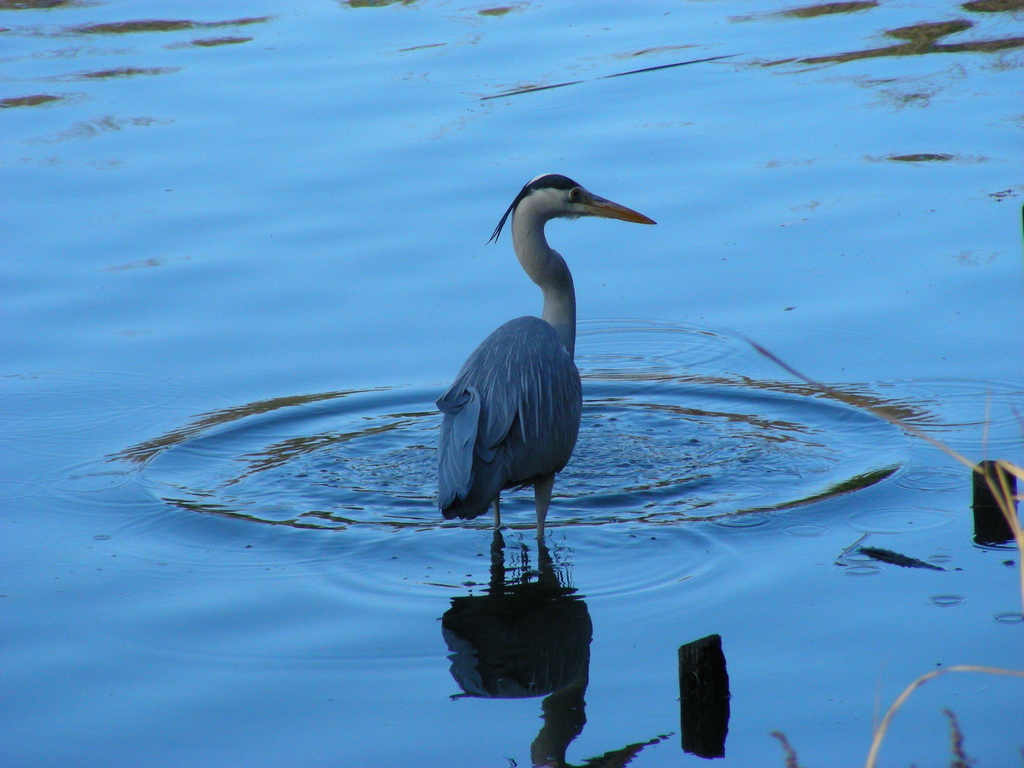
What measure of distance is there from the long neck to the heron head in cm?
3

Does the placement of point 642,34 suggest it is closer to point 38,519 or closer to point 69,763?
point 38,519

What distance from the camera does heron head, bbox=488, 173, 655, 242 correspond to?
22.7 ft

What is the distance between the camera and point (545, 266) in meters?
6.95

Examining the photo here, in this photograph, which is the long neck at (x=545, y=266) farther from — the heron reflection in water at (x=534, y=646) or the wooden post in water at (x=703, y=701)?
the wooden post in water at (x=703, y=701)

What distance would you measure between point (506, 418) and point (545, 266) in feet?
4.17

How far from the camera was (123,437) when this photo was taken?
7285 mm

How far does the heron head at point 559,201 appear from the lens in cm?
692

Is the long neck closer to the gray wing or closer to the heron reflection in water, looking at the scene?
the gray wing

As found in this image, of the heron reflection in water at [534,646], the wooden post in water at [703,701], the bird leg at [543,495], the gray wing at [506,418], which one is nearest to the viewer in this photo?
the wooden post in water at [703,701]

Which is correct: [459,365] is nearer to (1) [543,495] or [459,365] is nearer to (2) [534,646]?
(1) [543,495]

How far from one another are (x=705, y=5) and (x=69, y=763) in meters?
13.5

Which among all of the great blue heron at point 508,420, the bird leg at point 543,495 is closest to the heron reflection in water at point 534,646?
the bird leg at point 543,495

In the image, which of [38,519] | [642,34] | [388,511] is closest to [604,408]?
[388,511]

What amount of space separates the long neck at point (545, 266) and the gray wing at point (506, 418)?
1.74ft
